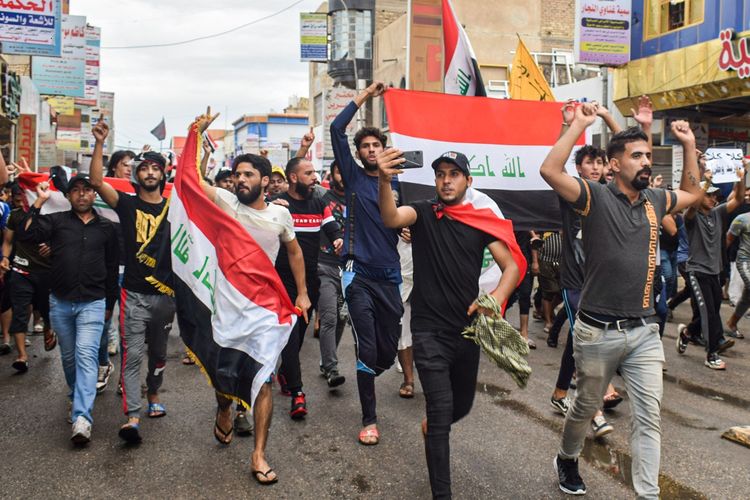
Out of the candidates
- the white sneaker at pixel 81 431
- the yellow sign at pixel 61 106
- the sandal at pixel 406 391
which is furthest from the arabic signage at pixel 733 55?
the yellow sign at pixel 61 106

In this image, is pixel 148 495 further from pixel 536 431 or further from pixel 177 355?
pixel 177 355

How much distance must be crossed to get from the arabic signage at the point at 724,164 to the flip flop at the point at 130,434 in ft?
25.5

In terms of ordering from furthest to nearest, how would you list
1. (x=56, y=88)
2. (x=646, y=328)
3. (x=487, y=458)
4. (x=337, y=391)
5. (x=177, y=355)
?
(x=56, y=88) → (x=177, y=355) → (x=337, y=391) → (x=487, y=458) → (x=646, y=328)

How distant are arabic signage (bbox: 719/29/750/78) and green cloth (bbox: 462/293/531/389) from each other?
42.7ft

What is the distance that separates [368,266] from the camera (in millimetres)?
5598

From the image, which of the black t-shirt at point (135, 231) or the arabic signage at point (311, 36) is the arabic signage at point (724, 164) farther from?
the arabic signage at point (311, 36)

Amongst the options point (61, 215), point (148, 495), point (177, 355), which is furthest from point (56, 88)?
point (148, 495)

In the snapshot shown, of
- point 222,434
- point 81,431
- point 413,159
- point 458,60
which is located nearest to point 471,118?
point 458,60

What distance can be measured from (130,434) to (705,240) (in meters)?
5.90

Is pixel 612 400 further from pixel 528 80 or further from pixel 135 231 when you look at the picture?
pixel 528 80

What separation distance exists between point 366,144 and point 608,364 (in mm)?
2412

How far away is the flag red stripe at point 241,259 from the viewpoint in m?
4.84

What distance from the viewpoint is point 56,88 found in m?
23.0

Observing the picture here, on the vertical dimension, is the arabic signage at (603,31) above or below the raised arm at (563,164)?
above
